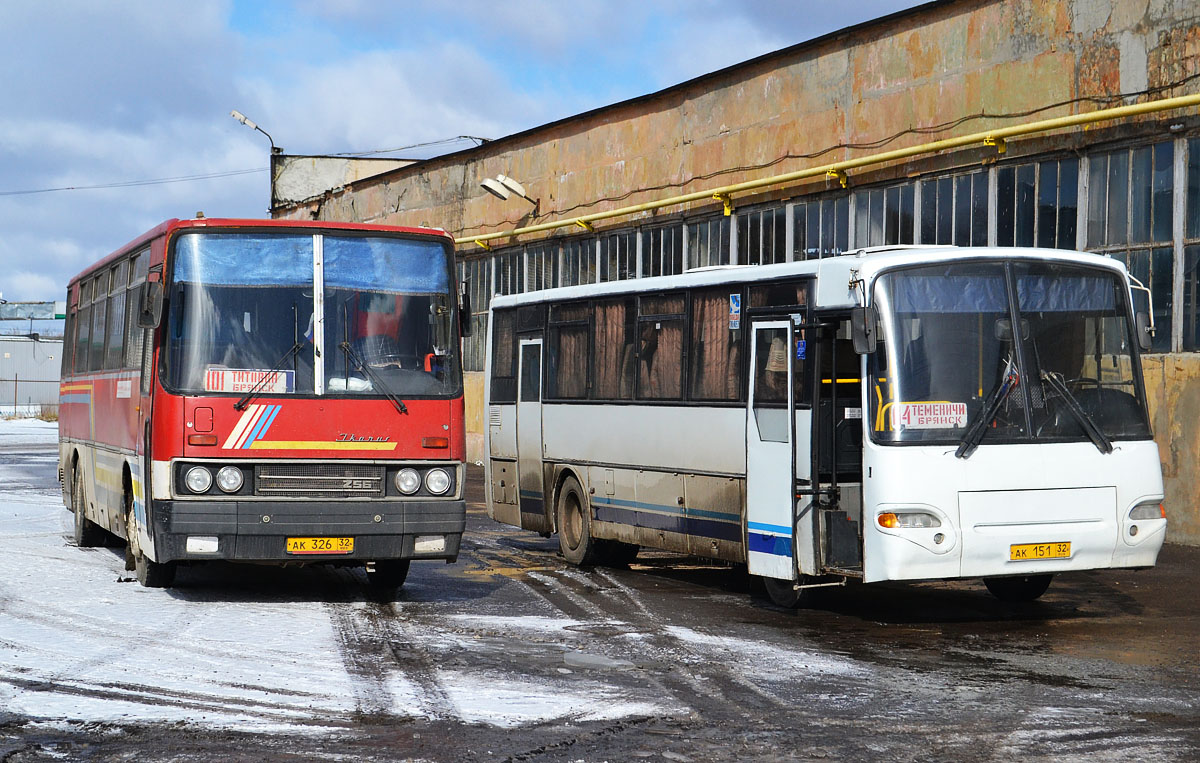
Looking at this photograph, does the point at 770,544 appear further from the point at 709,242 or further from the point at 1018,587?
the point at 709,242

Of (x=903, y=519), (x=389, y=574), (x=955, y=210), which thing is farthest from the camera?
(x=955, y=210)

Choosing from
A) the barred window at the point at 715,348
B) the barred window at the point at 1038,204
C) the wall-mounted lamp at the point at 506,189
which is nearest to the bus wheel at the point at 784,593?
the barred window at the point at 715,348

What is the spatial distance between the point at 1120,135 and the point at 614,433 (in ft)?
24.8

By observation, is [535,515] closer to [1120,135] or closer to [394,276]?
[394,276]

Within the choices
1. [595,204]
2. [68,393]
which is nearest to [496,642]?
[68,393]

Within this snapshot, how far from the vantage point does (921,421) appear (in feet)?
38.7

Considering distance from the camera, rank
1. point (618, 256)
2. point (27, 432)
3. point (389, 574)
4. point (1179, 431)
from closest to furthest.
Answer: point (389, 574) → point (1179, 431) → point (618, 256) → point (27, 432)

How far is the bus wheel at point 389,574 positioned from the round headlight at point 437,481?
93cm

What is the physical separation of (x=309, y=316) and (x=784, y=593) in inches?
172

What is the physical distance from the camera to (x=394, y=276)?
13.3 metres

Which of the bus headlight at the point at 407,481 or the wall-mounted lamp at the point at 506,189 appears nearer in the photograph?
→ the bus headlight at the point at 407,481

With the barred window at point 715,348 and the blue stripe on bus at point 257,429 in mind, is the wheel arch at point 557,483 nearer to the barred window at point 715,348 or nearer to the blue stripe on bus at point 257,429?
the barred window at point 715,348

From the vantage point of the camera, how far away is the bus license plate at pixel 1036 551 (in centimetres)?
1179

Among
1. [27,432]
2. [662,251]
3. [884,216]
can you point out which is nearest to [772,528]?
[884,216]
